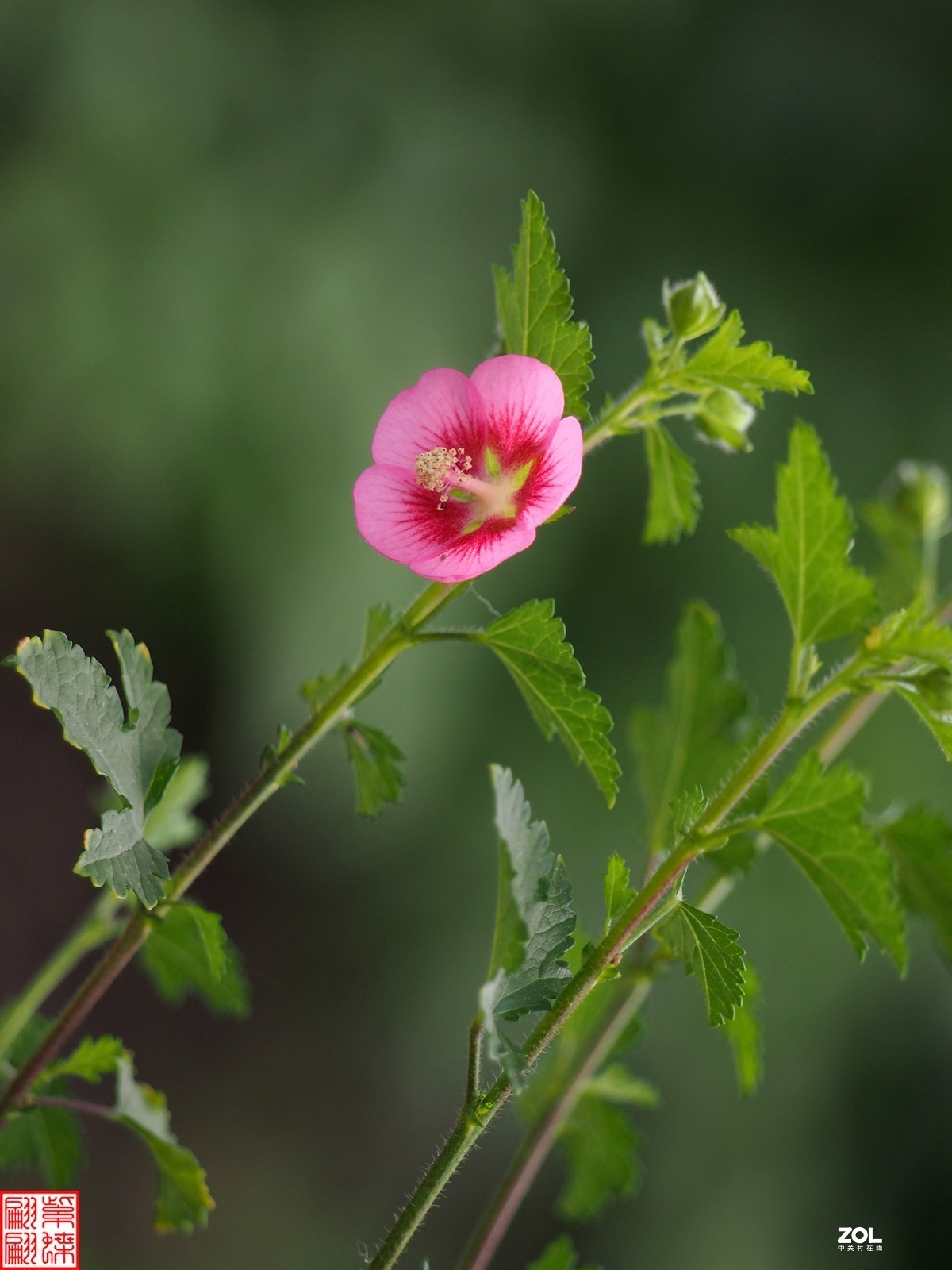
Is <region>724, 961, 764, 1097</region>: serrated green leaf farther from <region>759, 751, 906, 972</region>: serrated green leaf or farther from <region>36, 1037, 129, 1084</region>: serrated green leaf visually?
<region>36, 1037, 129, 1084</region>: serrated green leaf

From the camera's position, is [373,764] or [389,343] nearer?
[373,764]

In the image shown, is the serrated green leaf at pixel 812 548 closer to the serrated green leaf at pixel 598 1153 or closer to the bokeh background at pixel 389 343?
the serrated green leaf at pixel 598 1153

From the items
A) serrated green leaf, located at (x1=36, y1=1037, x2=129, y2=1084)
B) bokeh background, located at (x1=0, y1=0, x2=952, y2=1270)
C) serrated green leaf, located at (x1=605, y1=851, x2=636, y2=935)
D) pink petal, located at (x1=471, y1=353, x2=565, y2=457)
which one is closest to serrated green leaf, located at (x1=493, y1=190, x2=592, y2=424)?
pink petal, located at (x1=471, y1=353, x2=565, y2=457)

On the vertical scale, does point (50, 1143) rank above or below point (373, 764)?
below

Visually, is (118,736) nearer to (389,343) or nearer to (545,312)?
(545,312)

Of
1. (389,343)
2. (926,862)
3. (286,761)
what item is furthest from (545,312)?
(389,343)

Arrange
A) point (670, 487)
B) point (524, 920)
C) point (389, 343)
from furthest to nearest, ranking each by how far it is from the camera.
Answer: point (389, 343)
point (670, 487)
point (524, 920)

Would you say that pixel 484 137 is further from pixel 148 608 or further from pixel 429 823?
pixel 429 823

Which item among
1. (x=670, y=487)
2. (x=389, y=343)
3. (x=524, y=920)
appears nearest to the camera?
(x=524, y=920)
